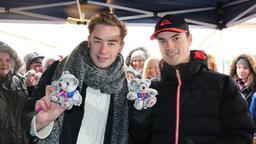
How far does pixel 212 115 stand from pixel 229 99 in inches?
5.5

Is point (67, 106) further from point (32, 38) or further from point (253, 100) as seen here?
point (32, 38)

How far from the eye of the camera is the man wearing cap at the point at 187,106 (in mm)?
1964

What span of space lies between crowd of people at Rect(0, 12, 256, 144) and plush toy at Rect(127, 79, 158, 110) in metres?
0.01

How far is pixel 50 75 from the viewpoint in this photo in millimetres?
2084

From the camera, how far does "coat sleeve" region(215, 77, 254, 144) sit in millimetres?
1930

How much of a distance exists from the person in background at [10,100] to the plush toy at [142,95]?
1.07m

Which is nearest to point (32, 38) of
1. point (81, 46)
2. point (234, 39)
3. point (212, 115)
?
point (234, 39)

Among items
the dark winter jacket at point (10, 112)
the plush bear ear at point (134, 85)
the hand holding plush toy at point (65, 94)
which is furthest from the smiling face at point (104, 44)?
the dark winter jacket at point (10, 112)

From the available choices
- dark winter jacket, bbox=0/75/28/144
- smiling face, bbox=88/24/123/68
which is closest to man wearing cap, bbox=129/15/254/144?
smiling face, bbox=88/24/123/68

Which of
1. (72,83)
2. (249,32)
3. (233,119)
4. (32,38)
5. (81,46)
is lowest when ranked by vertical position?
(233,119)

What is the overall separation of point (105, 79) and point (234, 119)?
822mm

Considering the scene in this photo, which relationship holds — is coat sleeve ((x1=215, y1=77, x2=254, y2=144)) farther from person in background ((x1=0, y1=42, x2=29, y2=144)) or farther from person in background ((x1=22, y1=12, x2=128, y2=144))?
person in background ((x1=0, y1=42, x2=29, y2=144))

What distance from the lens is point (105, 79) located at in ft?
6.84

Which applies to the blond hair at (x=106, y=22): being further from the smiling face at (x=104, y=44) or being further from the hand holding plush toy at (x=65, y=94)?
the hand holding plush toy at (x=65, y=94)
